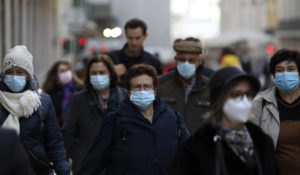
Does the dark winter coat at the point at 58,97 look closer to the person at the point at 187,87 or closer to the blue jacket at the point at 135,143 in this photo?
the person at the point at 187,87

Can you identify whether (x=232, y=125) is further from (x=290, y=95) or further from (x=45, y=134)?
(x=45, y=134)

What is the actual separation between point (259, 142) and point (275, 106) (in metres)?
1.81

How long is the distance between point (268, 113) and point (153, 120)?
1089 mm

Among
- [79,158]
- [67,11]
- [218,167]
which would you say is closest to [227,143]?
[218,167]

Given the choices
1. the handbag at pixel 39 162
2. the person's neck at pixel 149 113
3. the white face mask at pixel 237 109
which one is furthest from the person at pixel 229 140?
the handbag at pixel 39 162

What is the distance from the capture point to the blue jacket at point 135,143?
5426 millimetres

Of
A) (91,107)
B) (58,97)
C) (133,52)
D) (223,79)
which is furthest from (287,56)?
(58,97)

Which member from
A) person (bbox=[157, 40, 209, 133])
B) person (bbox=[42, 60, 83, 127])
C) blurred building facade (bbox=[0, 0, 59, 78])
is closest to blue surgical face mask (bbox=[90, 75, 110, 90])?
person (bbox=[157, 40, 209, 133])

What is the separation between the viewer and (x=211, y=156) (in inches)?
167

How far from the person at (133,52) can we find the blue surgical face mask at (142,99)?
3127 mm

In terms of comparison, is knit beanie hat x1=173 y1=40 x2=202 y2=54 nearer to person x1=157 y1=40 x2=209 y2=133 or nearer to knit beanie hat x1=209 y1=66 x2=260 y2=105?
person x1=157 y1=40 x2=209 y2=133

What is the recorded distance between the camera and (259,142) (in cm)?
432

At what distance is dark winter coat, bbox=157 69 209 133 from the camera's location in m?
7.36

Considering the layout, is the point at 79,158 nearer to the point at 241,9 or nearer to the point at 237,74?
the point at 237,74
